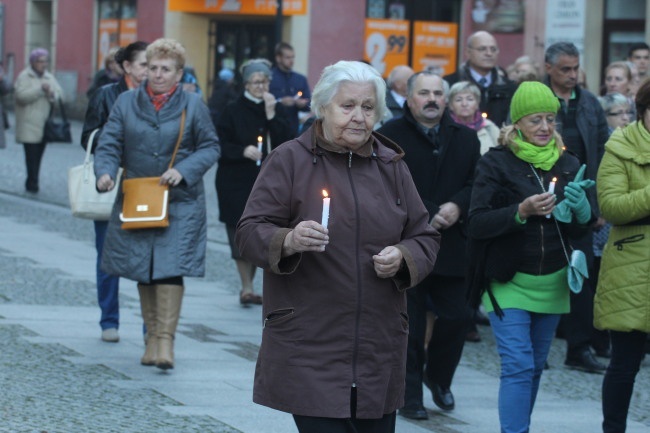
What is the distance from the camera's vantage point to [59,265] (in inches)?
513

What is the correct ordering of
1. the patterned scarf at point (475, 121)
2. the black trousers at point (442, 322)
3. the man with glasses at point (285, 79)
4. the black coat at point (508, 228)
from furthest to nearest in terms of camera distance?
1. the man with glasses at point (285, 79)
2. the patterned scarf at point (475, 121)
3. the black trousers at point (442, 322)
4. the black coat at point (508, 228)

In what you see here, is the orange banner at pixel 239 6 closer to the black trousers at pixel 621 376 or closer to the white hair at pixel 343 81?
the black trousers at pixel 621 376

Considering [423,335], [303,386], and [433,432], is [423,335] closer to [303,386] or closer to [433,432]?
[433,432]

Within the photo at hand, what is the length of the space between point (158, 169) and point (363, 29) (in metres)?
25.4

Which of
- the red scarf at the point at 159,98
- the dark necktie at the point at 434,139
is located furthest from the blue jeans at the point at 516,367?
the red scarf at the point at 159,98

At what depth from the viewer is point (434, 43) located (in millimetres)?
33156

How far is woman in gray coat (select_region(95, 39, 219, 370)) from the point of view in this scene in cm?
846

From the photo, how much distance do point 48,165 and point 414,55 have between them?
1112cm

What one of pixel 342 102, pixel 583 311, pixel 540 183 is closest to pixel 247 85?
pixel 583 311

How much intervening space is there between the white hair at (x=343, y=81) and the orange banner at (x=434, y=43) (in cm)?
2811

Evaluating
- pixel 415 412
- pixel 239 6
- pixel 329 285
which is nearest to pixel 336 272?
pixel 329 285

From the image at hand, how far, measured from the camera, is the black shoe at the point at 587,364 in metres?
9.70

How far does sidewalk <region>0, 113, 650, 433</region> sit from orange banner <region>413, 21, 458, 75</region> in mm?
20451

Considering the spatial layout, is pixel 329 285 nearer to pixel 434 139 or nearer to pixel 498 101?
pixel 434 139
